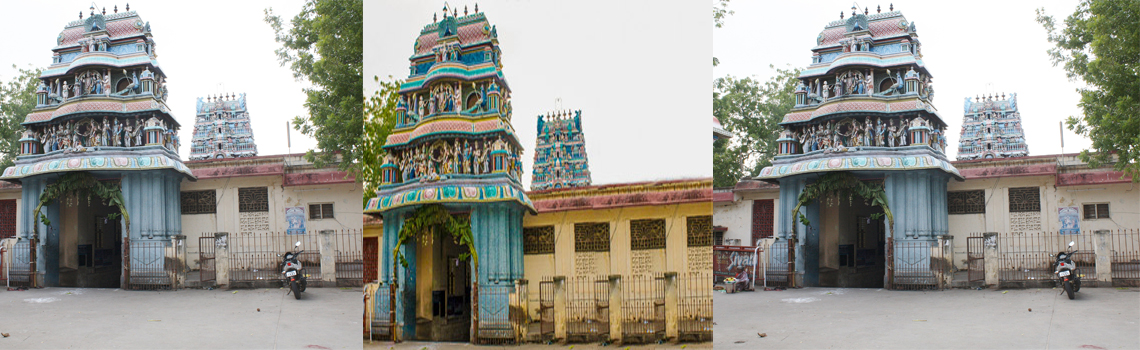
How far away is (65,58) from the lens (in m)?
5.32

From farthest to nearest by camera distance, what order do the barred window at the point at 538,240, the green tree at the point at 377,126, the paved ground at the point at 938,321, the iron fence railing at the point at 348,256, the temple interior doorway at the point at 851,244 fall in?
the iron fence railing at the point at 348,256
the temple interior doorway at the point at 851,244
the green tree at the point at 377,126
the paved ground at the point at 938,321
the barred window at the point at 538,240

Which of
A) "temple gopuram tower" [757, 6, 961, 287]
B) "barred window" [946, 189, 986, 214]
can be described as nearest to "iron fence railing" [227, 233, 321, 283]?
"temple gopuram tower" [757, 6, 961, 287]

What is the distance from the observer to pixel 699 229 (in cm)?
356

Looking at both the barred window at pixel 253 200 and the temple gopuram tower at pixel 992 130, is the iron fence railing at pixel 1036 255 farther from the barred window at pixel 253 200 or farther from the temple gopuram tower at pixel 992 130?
the barred window at pixel 253 200

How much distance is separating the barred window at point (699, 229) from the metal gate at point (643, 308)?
247 mm

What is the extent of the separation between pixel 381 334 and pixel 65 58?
3.44m

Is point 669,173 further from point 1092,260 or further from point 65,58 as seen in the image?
point 65,58

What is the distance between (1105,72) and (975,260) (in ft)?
5.16

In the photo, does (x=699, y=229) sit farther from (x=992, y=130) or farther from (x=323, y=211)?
(x=323, y=211)

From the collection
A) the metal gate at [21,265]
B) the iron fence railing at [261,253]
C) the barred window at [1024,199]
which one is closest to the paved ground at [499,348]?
Answer: the iron fence railing at [261,253]

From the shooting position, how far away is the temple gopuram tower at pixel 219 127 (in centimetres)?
504

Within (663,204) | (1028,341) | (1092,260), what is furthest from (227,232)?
(1092,260)

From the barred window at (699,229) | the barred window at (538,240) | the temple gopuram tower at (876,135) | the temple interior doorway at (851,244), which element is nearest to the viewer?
the barred window at (699,229)

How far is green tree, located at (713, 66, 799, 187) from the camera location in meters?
4.54
